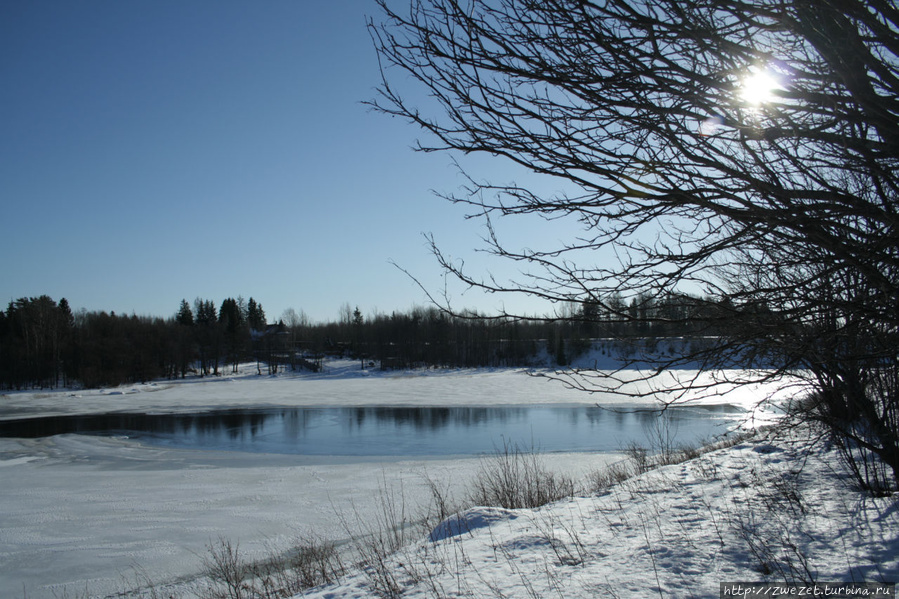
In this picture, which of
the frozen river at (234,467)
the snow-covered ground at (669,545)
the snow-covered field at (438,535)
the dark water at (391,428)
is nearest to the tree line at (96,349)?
the frozen river at (234,467)

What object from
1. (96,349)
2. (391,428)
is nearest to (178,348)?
(96,349)

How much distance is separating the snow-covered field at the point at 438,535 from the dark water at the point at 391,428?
2.10m

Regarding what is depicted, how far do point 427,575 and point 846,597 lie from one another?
3009 millimetres

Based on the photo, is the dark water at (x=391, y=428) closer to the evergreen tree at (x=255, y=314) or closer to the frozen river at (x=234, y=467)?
the frozen river at (x=234, y=467)

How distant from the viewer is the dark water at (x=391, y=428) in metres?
17.9

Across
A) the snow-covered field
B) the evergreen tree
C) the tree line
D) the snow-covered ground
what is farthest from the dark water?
the evergreen tree

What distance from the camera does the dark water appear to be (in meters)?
17.9

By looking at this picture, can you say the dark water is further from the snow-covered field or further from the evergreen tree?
the evergreen tree

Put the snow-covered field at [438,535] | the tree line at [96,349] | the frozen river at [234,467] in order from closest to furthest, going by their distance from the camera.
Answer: the snow-covered field at [438,535]
the frozen river at [234,467]
the tree line at [96,349]

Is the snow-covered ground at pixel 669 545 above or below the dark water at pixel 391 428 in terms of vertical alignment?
above

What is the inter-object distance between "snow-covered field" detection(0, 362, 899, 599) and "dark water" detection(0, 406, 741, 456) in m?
2.10

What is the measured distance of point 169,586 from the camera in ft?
23.7

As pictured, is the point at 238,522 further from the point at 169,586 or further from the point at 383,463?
the point at 383,463

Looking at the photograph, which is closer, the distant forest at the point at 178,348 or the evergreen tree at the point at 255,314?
the distant forest at the point at 178,348
